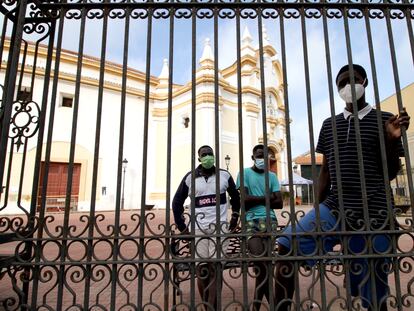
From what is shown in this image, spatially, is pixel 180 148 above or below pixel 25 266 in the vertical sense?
above

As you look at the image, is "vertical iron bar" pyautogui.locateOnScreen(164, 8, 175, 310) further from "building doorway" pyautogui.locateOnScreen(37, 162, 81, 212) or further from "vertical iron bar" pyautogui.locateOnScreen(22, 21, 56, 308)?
"building doorway" pyautogui.locateOnScreen(37, 162, 81, 212)

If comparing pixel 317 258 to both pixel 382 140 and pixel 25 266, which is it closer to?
pixel 382 140

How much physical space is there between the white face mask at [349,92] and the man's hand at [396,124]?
1.08 feet

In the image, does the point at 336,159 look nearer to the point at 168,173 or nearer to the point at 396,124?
the point at 396,124

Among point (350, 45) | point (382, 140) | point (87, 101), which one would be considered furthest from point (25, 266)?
point (87, 101)

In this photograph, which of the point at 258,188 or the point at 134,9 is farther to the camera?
the point at 258,188

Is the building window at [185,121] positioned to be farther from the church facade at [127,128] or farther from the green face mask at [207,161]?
the green face mask at [207,161]

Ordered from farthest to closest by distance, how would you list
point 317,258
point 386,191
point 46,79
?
point 46,79
point 386,191
point 317,258

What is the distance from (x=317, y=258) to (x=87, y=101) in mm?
17874

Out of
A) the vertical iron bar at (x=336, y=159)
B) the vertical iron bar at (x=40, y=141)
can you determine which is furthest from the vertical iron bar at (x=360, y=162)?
the vertical iron bar at (x=40, y=141)

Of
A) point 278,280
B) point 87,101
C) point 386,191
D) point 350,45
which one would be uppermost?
point 87,101

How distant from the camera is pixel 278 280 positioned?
2295 millimetres

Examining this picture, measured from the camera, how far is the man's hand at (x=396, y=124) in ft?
7.72

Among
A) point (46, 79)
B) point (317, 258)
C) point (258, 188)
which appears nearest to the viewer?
point (317, 258)
